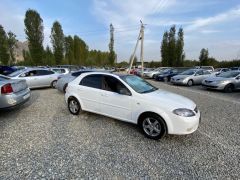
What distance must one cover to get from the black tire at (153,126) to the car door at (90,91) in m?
1.43

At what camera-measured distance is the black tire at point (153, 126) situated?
364 centimetres

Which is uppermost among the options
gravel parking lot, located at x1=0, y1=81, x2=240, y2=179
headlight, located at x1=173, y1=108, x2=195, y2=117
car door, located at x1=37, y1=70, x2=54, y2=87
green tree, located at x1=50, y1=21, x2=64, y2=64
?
green tree, located at x1=50, y1=21, x2=64, y2=64

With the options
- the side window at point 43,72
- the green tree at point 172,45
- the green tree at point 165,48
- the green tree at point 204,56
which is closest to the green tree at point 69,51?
the green tree at point 165,48

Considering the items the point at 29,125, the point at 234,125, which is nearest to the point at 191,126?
the point at 234,125

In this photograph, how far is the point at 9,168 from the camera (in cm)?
280

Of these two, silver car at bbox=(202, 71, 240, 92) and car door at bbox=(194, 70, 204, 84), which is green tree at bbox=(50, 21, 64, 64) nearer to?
car door at bbox=(194, 70, 204, 84)

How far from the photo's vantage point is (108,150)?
3396 millimetres

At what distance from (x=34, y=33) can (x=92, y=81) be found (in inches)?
1340

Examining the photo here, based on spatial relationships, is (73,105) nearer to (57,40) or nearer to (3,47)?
(3,47)

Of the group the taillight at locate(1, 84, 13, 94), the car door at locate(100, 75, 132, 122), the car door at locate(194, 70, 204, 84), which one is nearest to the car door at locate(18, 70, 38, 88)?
the taillight at locate(1, 84, 13, 94)

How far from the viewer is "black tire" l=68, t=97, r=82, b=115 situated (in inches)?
209

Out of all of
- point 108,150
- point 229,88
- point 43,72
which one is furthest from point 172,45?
point 108,150

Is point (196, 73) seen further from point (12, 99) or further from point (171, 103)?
point (12, 99)

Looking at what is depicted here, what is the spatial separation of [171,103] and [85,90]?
252 cm
